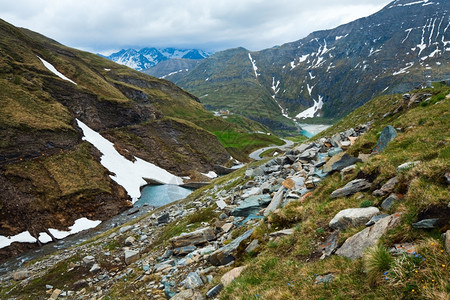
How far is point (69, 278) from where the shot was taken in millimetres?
18203

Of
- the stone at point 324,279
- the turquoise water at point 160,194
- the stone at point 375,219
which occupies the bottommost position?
the turquoise water at point 160,194

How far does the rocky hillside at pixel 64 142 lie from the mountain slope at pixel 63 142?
0.44 ft

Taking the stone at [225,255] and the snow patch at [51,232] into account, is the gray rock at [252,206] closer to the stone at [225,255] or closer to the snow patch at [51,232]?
the stone at [225,255]

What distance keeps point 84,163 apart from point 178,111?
101 m

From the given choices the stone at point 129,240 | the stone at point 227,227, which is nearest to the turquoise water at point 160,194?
the stone at point 129,240

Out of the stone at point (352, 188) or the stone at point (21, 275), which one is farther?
the stone at point (21, 275)

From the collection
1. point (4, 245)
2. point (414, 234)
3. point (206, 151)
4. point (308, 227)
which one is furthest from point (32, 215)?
point (206, 151)

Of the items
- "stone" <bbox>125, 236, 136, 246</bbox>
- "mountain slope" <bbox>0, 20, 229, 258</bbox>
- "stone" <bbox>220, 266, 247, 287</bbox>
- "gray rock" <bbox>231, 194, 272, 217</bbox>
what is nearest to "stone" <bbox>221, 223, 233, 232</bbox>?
"gray rock" <bbox>231, 194, 272, 217</bbox>

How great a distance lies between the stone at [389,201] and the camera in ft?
24.6

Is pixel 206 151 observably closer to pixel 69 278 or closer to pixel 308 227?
pixel 69 278

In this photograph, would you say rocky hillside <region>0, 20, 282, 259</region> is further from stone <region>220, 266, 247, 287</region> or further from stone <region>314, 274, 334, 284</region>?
stone <region>314, 274, 334, 284</region>

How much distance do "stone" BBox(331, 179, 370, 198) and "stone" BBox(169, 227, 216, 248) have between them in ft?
27.2

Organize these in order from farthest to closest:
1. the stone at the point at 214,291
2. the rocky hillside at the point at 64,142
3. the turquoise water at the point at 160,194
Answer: the turquoise water at the point at 160,194 < the rocky hillside at the point at 64,142 < the stone at the point at 214,291

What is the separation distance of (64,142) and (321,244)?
6720 cm
